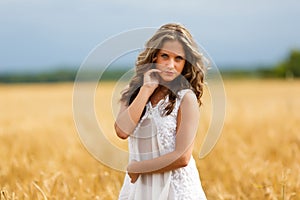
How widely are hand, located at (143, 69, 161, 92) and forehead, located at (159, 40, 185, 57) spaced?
78mm

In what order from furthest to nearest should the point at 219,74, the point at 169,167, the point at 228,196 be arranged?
the point at 228,196
the point at 219,74
the point at 169,167

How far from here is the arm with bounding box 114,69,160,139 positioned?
2189 mm

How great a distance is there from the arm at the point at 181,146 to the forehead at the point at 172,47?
152 mm

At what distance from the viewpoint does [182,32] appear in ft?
7.28

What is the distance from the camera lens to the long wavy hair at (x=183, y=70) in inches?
87.0

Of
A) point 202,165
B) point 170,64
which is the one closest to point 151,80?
point 170,64

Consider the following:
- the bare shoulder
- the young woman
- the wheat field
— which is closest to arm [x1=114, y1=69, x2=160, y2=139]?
the young woman

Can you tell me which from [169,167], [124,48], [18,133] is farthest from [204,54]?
[18,133]

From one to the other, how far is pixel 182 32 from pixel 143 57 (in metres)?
0.17

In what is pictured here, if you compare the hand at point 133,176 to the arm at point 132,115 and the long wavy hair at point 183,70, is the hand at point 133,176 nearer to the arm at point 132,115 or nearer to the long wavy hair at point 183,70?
the arm at point 132,115

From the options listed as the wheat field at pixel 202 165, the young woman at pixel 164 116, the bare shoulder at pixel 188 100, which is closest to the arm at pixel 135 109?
the young woman at pixel 164 116

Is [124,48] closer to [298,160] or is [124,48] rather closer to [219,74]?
[219,74]

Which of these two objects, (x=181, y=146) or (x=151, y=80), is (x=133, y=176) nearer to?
(x=181, y=146)

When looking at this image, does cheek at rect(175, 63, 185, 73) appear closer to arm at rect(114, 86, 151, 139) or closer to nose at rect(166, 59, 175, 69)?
nose at rect(166, 59, 175, 69)
